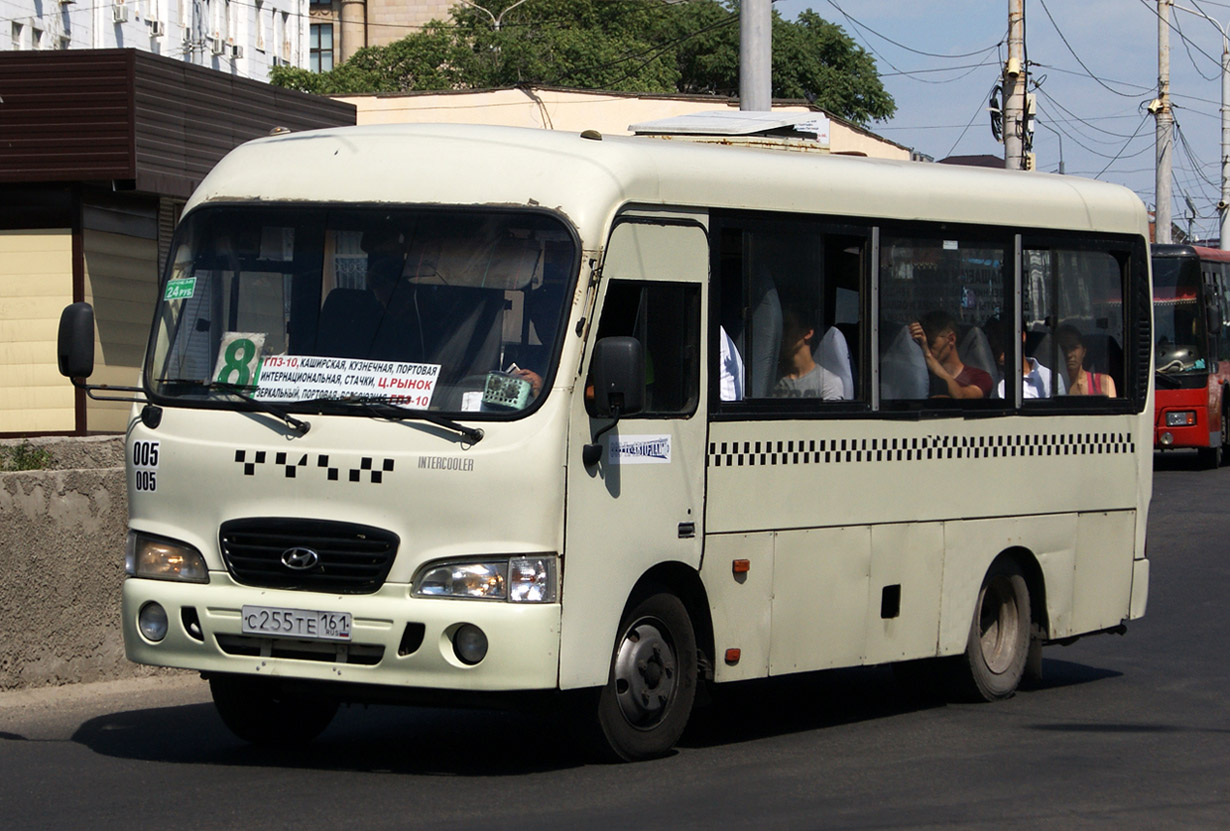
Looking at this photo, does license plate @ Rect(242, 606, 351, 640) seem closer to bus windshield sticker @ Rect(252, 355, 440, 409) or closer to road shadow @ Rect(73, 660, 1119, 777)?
road shadow @ Rect(73, 660, 1119, 777)

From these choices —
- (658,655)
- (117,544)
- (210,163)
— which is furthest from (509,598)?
(210,163)

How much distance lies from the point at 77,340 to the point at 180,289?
21.5 inches

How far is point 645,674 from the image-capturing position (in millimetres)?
8148

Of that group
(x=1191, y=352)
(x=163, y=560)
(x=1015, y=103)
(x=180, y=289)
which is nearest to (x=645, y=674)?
(x=163, y=560)

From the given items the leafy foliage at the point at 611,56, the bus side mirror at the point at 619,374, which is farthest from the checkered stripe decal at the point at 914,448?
the leafy foliage at the point at 611,56

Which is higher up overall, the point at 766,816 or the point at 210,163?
the point at 210,163

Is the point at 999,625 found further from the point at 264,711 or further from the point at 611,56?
the point at 611,56

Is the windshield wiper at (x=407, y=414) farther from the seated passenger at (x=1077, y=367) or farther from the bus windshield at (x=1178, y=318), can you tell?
the bus windshield at (x=1178, y=318)

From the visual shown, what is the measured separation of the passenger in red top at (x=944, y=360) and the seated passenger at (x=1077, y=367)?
2.93 feet

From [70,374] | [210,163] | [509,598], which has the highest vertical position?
[210,163]

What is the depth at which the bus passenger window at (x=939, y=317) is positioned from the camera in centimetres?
973

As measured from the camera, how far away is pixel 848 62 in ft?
245

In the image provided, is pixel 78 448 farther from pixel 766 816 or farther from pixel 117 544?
pixel 766 816

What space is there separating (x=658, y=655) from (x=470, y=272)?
181 cm
